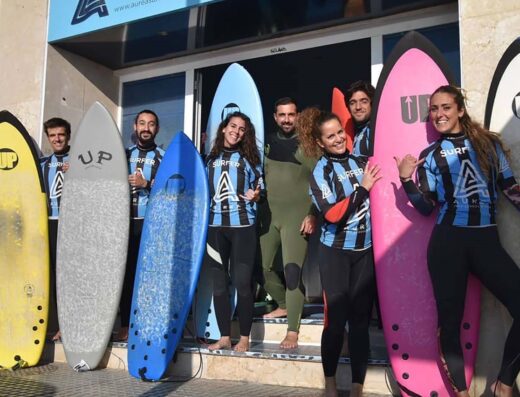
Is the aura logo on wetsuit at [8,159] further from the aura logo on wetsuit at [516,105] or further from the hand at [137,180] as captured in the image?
the aura logo on wetsuit at [516,105]

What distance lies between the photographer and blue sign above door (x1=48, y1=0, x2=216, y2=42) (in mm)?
4051

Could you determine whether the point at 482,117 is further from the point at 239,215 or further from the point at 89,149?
the point at 89,149

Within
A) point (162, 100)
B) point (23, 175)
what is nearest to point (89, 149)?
point (23, 175)

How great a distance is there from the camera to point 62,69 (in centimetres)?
471

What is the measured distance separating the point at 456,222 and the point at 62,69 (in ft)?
12.7

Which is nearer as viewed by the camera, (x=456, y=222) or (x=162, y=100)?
(x=456, y=222)

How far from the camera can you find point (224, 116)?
3.92 meters

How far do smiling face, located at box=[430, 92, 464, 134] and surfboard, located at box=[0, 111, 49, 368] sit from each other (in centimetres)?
281

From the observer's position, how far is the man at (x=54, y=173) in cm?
373

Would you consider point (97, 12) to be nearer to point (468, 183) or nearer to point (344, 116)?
point (344, 116)

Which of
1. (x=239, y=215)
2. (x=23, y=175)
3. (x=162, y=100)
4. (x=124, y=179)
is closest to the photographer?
(x=239, y=215)

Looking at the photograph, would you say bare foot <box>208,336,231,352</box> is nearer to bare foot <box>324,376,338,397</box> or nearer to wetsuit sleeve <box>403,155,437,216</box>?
bare foot <box>324,376,338,397</box>

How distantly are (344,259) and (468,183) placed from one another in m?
0.67

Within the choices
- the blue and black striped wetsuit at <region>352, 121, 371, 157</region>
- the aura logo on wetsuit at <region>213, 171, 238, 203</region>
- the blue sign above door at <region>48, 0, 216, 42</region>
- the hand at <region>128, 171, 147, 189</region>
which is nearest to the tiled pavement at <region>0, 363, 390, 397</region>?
the aura logo on wetsuit at <region>213, 171, 238, 203</region>
